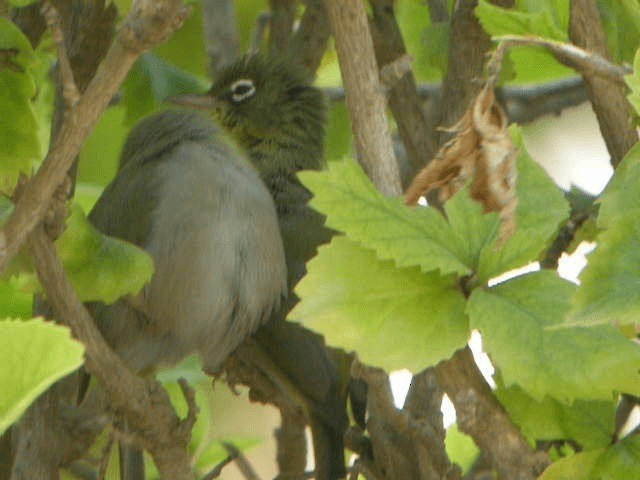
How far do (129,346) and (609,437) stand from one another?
0.73 metres

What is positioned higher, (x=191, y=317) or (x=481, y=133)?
(x=481, y=133)

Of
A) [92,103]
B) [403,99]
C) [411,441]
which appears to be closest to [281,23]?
[403,99]

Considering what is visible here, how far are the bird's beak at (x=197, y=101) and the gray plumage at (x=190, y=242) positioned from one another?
3.7 inches

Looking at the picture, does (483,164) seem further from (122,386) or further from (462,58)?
(462,58)

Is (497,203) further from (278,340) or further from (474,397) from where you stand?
(278,340)

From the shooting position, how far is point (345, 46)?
1006mm

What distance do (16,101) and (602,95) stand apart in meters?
0.50

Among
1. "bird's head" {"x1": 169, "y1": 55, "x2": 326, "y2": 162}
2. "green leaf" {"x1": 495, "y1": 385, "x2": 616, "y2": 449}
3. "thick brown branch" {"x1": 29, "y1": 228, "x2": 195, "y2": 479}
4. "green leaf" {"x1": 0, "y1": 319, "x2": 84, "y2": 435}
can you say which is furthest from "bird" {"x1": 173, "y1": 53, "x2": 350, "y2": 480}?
"green leaf" {"x1": 0, "y1": 319, "x2": 84, "y2": 435}

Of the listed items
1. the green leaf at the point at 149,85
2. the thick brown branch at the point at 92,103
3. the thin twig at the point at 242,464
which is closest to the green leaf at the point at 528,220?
the thick brown branch at the point at 92,103

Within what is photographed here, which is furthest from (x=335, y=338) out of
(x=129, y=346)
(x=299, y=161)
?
(x=299, y=161)

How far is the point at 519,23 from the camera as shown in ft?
3.09

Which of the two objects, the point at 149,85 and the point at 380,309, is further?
the point at 149,85

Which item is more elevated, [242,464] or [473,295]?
[473,295]

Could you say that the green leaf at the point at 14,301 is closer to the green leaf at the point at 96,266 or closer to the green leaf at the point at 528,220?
the green leaf at the point at 96,266
